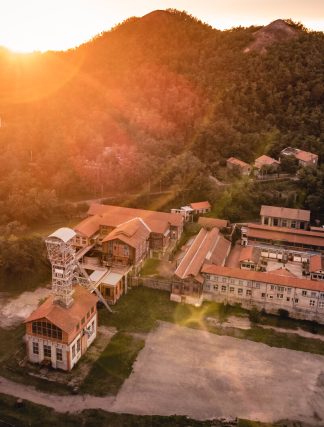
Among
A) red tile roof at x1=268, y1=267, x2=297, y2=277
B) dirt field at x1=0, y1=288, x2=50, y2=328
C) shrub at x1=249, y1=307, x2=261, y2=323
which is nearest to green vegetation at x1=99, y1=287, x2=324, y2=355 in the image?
shrub at x1=249, y1=307, x2=261, y2=323

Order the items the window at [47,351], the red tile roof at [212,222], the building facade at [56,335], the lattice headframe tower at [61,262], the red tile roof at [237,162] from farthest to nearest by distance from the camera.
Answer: the red tile roof at [237,162]
the red tile roof at [212,222]
the lattice headframe tower at [61,262]
the window at [47,351]
the building facade at [56,335]

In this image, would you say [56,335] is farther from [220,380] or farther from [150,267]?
[150,267]

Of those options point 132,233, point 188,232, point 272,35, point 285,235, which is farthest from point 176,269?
point 272,35

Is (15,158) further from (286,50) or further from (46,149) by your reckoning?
(286,50)

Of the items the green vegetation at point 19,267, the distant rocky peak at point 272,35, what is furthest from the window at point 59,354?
the distant rocky peak at point 272,35

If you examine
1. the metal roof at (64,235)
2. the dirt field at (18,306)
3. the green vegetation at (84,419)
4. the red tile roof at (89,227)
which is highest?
the metal roof at (64,235)

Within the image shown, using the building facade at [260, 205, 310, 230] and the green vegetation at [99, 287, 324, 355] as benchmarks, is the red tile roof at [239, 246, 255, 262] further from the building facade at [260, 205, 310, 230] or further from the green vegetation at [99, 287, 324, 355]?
the building facade at [260, 205, 310, 230]

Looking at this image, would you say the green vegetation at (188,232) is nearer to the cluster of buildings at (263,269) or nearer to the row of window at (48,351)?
the cluster of buildings at (263,269)
